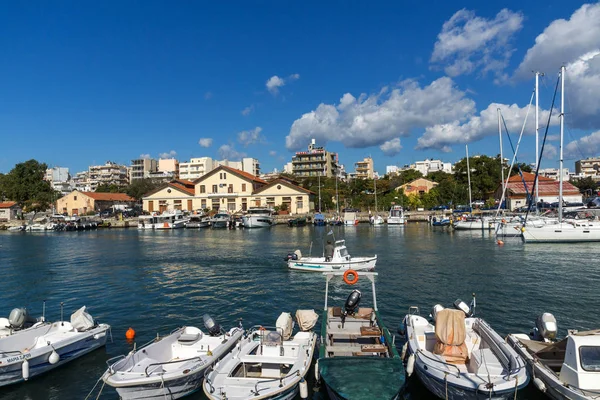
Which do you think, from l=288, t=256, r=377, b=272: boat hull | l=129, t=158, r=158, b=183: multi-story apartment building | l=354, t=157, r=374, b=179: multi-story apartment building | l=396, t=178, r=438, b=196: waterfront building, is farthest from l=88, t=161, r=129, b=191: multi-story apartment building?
l=288, t=256, r=377, b=272: boat hull

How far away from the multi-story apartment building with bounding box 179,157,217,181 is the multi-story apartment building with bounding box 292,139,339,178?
30887 mm

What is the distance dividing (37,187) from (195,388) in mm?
97614

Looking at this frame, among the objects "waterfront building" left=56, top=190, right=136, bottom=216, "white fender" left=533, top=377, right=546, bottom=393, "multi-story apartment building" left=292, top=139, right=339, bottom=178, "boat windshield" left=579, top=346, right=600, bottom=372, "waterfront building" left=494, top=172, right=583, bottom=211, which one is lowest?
"white fender" left=533, top=377, right=546, bottom=393

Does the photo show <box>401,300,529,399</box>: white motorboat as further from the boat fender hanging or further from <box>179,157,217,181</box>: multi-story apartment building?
<box>179,157,217,181</box>: multi-story apartment building

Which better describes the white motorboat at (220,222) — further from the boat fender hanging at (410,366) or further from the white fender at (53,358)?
the boat fender hanging at (410,366)

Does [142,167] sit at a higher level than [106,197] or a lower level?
higher

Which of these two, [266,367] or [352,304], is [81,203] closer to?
[352,304]

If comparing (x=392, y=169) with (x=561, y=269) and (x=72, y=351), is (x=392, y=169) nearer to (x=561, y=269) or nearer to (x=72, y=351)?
(x=561, y=269)

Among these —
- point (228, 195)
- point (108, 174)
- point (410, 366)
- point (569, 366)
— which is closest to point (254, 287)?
point (410, 366)

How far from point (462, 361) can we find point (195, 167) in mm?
123467

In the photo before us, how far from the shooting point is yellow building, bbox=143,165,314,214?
77.4 m

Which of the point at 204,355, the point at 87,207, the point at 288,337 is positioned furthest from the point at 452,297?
the point at 87,207

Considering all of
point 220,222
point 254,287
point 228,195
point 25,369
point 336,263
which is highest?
point 228,195

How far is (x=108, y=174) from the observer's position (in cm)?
14700
